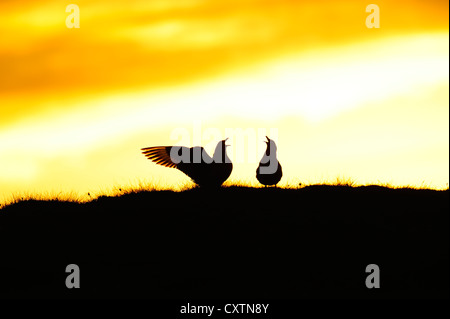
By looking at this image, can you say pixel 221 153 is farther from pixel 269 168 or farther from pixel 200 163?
pixel 269 168

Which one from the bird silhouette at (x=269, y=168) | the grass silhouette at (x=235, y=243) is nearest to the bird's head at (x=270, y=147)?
the bird silhouette at (x=269, y=168)

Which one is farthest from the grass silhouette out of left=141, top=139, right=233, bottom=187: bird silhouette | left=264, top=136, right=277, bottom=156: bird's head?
left=264, top=136, right=277, bottom=156: bird's head

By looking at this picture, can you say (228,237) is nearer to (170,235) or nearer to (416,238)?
(170,235)

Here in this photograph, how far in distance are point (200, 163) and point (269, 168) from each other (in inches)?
73.5

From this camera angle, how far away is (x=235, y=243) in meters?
14.1

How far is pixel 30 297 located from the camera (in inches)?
504

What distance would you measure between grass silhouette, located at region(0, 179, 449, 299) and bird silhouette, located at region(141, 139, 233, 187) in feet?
1.30

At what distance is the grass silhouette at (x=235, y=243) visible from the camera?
1277 centimetres

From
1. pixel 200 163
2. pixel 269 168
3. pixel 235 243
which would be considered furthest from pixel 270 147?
pixel 235 243

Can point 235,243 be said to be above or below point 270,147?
below

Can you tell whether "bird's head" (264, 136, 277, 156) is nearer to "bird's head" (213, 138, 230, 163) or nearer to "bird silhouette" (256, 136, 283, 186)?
"bird silhouette" (256, 136, 283, 186)

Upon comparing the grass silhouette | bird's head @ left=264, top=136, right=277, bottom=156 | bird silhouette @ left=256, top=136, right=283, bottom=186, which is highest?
bird's head @ left=264, top=136, right=277, bottom=156

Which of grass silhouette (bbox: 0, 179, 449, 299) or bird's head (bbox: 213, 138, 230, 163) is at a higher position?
bird's head (bbox: 213, 138, 230, 163)

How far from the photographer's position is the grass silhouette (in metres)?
12.8
